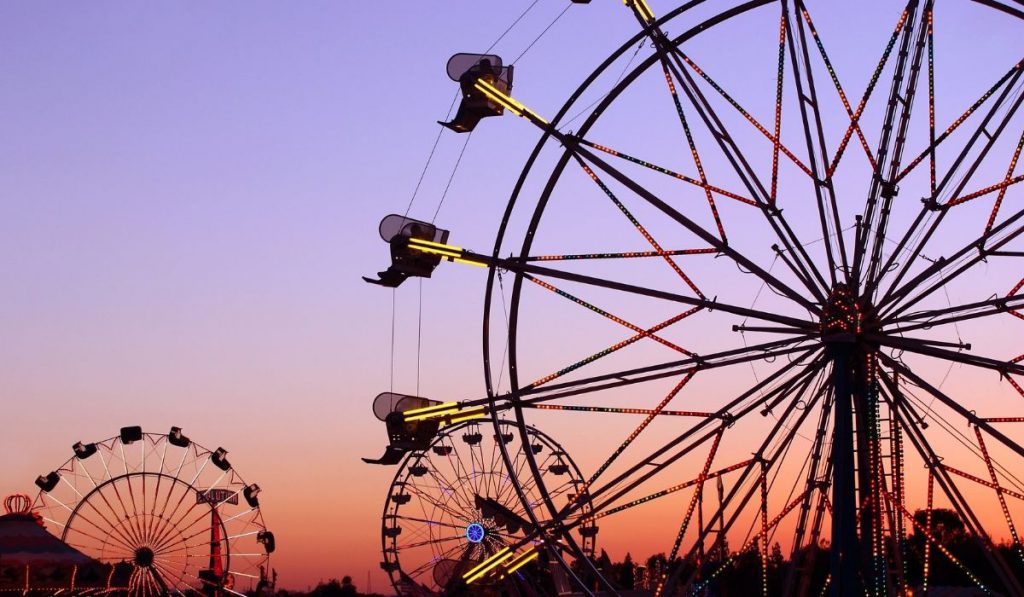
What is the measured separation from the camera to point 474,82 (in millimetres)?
23438

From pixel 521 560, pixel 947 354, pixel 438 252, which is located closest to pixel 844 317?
pixel 947 354

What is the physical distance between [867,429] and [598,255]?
4666 millimetres

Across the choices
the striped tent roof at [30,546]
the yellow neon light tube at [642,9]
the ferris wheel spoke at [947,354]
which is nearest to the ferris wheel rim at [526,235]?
the yellow neon light tube at [642,9]

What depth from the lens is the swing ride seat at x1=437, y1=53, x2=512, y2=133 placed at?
77.2 feet

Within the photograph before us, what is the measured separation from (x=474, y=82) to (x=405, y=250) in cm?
292

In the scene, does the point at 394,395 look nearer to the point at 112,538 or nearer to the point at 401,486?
the point at 112,538

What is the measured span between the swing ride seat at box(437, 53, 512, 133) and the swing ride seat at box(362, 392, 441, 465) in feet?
14.8

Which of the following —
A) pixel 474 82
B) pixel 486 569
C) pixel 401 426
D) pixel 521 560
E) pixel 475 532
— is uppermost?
pixel 474 82

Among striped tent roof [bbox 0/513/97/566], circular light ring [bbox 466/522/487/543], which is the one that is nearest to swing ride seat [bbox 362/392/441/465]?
striped tent roof [bbox 0/513/97/566]

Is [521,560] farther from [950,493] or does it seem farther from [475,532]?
[475,532]

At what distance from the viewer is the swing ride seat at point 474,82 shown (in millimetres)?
23516

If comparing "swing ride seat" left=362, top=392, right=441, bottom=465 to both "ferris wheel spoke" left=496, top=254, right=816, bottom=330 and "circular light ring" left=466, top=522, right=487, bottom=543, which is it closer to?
"ferris wheel spoke" left=496, top=254, right=816, bottom=330

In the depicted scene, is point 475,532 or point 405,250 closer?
point 405,250

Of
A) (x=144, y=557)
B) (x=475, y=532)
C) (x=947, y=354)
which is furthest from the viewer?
(x=475, y=532)
